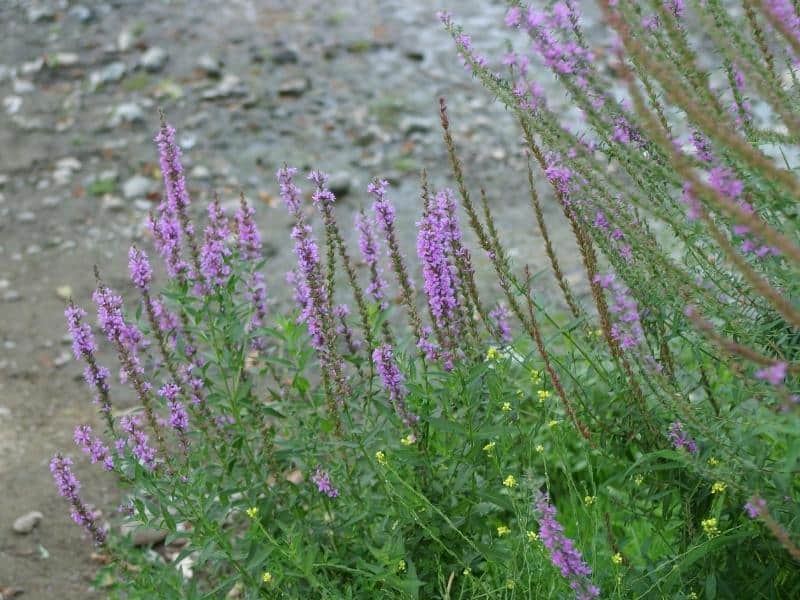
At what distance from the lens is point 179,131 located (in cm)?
827

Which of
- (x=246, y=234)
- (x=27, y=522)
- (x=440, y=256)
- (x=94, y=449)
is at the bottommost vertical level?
(x=27, y=522)

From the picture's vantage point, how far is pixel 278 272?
6887 millimetres

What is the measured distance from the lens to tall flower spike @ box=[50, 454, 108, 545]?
345 centimetres

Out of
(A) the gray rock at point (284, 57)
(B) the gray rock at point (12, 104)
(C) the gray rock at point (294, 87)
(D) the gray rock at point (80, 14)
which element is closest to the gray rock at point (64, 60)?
(B) the gray rock at point (12, 104)

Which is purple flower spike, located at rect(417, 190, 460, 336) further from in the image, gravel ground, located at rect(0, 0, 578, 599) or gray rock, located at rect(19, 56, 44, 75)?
gray rock, located at rect(19, 56, 44, 75)

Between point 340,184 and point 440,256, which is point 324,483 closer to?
point 440,256

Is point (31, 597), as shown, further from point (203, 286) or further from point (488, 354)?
point (488, 354)

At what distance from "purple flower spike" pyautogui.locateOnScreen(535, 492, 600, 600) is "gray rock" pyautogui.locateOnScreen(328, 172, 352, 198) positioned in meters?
4.97

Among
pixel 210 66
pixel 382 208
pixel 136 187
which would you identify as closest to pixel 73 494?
pixel 382 208

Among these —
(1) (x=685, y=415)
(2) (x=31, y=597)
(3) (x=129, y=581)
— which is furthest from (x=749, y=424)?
(2) (x=31, y=597)

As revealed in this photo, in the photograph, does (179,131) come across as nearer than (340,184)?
No

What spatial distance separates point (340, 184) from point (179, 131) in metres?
1.70

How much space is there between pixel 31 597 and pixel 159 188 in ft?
12.9

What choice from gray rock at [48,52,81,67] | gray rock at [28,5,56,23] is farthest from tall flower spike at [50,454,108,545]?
gray rock at [28,5,56,23]
